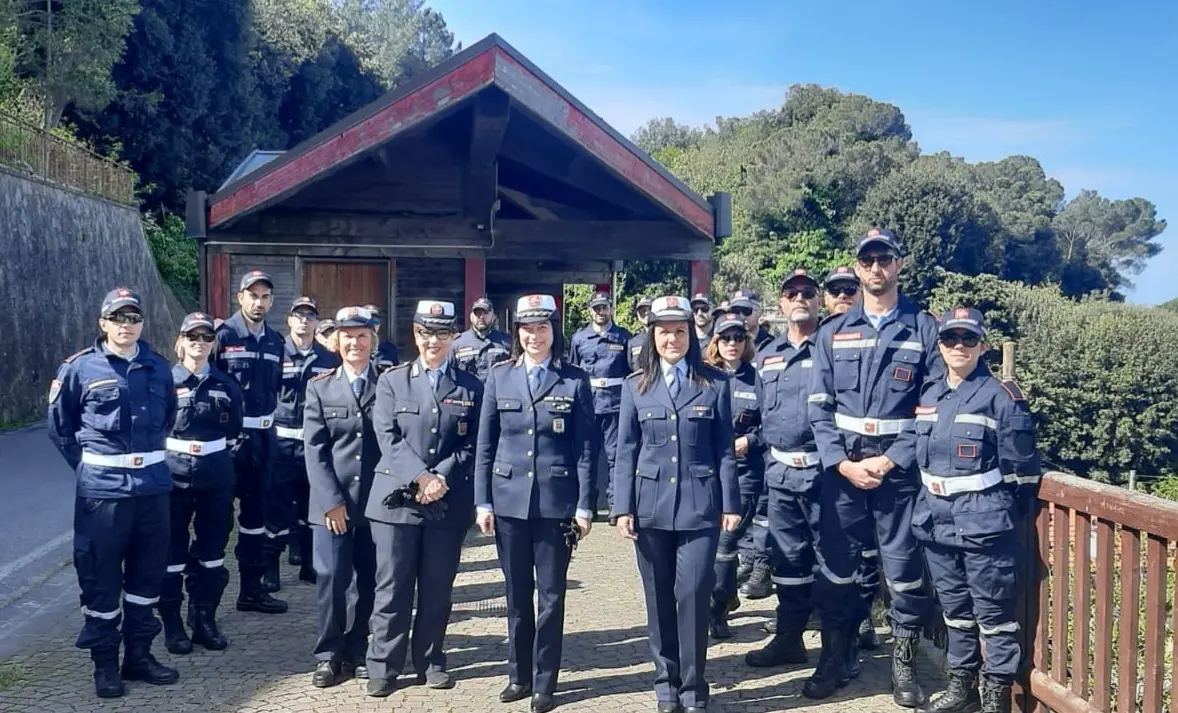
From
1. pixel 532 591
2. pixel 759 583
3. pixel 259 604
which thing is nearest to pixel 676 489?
pixel 532 591

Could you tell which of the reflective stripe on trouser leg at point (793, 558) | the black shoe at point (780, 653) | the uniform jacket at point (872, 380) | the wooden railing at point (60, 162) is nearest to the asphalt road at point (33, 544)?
the black shoe at point (780, 653)

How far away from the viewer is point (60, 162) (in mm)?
21125

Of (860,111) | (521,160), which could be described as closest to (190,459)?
(521,160)

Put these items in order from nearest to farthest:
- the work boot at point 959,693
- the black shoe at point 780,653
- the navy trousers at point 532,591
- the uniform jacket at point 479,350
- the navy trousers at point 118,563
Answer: the work boot at point 959,693
the navy trousers at point 532,591
the navy trousers at point 118,563
the black shoe at point 780,653
the uniform jacket at point 479,350

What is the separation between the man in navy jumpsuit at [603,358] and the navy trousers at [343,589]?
161 inches

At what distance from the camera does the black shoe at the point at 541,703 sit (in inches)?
195

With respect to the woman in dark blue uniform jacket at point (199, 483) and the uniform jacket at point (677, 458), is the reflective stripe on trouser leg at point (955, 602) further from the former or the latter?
the woman in dark blue uniform jacket at point (199, 483)

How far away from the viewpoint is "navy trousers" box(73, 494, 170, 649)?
16.7 feet

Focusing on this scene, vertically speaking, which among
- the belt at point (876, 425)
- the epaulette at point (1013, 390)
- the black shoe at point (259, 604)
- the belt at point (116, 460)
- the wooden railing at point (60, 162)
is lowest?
the black shoe at point (259, 604)

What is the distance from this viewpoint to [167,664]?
222 inches

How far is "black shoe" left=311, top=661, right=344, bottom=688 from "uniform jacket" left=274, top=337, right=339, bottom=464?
193 centimetres

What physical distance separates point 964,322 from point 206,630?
4.59 metres

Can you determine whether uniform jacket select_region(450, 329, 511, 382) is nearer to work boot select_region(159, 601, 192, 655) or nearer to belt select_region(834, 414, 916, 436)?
work boot select_region(159, 601, 192, 655)

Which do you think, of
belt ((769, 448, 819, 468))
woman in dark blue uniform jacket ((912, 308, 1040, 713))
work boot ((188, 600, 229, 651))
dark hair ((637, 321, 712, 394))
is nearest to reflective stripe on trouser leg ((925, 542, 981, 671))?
woman in dark blue uniform jacket ((912, 308, 1040, 713))
